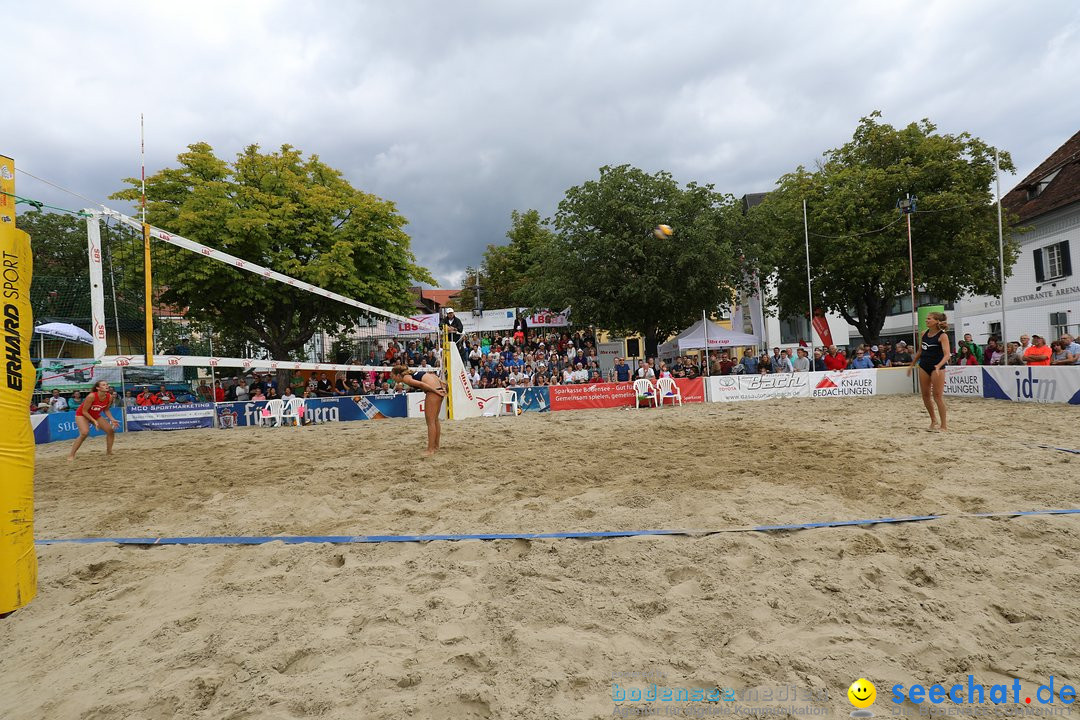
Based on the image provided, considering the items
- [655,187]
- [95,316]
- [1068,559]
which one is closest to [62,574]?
[95,316]

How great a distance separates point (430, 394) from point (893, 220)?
66.0ft

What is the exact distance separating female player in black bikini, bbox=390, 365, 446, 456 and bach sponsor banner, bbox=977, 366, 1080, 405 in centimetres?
1156

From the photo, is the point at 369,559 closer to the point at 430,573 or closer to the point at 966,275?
the point at 430,573

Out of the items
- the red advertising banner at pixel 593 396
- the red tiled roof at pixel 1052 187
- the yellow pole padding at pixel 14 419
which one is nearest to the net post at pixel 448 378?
the red advertising banner at pixel 593 396

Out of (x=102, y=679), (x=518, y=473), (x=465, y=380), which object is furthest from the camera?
(x=465, y=380)

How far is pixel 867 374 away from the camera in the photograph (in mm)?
16188

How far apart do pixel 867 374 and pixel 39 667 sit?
17.6 m

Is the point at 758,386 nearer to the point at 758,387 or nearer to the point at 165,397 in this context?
the point at 758,387

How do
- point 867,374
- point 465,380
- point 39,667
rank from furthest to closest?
1. point 867,374
2. point 465,380
3. point 39,667

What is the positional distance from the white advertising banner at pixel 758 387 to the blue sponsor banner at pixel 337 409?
868 cm

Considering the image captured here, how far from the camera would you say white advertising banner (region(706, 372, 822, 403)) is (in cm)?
1636

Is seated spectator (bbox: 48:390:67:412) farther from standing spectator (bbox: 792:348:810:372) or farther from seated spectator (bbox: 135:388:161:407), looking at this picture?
standing spectator (bbox: 792:348:810:372)

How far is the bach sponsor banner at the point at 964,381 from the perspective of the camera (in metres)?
13.4

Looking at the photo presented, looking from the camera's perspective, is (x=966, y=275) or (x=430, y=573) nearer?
(x=430, y=573)
